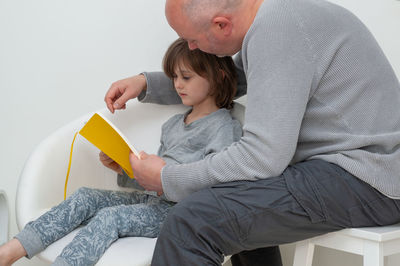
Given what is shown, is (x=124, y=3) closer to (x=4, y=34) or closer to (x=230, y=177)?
(x=4, y=34)

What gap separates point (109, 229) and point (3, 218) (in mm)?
434

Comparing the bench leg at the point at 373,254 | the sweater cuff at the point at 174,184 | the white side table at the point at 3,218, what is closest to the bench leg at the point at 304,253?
the bench leg at the point at 373,254

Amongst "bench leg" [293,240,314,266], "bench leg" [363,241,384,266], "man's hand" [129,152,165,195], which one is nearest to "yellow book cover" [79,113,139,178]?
"man's hand" [129,152,165,195]

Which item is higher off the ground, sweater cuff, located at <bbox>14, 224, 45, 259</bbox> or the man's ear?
the man's ear

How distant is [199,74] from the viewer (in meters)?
1.31

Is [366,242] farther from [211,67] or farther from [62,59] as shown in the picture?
[62,59]

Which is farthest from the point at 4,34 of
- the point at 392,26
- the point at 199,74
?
the point at 392,26

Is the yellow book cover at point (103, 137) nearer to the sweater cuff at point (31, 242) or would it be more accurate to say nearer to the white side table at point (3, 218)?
the sweater cuff at point (31, 242)

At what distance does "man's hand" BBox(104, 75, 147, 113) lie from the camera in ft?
4.28

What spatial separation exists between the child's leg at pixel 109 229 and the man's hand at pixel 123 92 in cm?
29

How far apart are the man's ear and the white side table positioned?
28.3 inches

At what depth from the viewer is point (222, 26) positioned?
100cm

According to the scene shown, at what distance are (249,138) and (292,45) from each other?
7.2 inches

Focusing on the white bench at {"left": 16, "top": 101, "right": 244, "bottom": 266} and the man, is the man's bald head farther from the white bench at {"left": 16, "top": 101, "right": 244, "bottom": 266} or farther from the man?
the white bench at {"left": 16, "top": 101, "right": 244, "bottom": 266}
